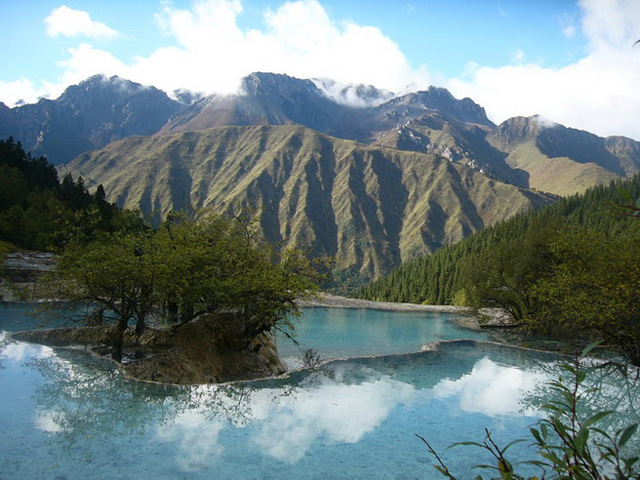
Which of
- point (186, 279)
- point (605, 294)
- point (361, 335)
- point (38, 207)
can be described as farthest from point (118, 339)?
point (38, 207)

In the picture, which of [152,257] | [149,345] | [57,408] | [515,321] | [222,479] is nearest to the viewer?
[222,479]

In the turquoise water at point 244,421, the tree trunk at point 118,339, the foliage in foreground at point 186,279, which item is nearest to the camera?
the turquoise water at point 244,421

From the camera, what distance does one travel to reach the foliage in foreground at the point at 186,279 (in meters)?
21.8

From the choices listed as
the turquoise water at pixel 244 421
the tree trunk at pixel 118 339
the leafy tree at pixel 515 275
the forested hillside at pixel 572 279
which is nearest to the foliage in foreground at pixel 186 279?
the tree trunk at pixel 118 339

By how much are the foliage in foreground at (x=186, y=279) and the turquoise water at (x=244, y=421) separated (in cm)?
343

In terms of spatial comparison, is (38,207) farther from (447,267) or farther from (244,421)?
(447,267)

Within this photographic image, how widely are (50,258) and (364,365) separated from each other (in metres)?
53.2

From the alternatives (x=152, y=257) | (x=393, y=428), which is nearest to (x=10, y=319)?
(x=152, y=257)

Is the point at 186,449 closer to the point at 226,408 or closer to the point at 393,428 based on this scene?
the point at 226,408

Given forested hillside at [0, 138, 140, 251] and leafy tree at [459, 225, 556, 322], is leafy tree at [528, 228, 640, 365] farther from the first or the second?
forested hillside at [0, 138, 140, 251]

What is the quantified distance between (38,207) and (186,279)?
229ft

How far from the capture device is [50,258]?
60.5 meters

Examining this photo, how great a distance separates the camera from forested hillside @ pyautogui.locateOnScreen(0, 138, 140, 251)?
2707 inches

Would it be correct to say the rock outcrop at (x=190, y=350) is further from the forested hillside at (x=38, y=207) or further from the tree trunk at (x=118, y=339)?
the forested hillside at (x=38, y=207)
